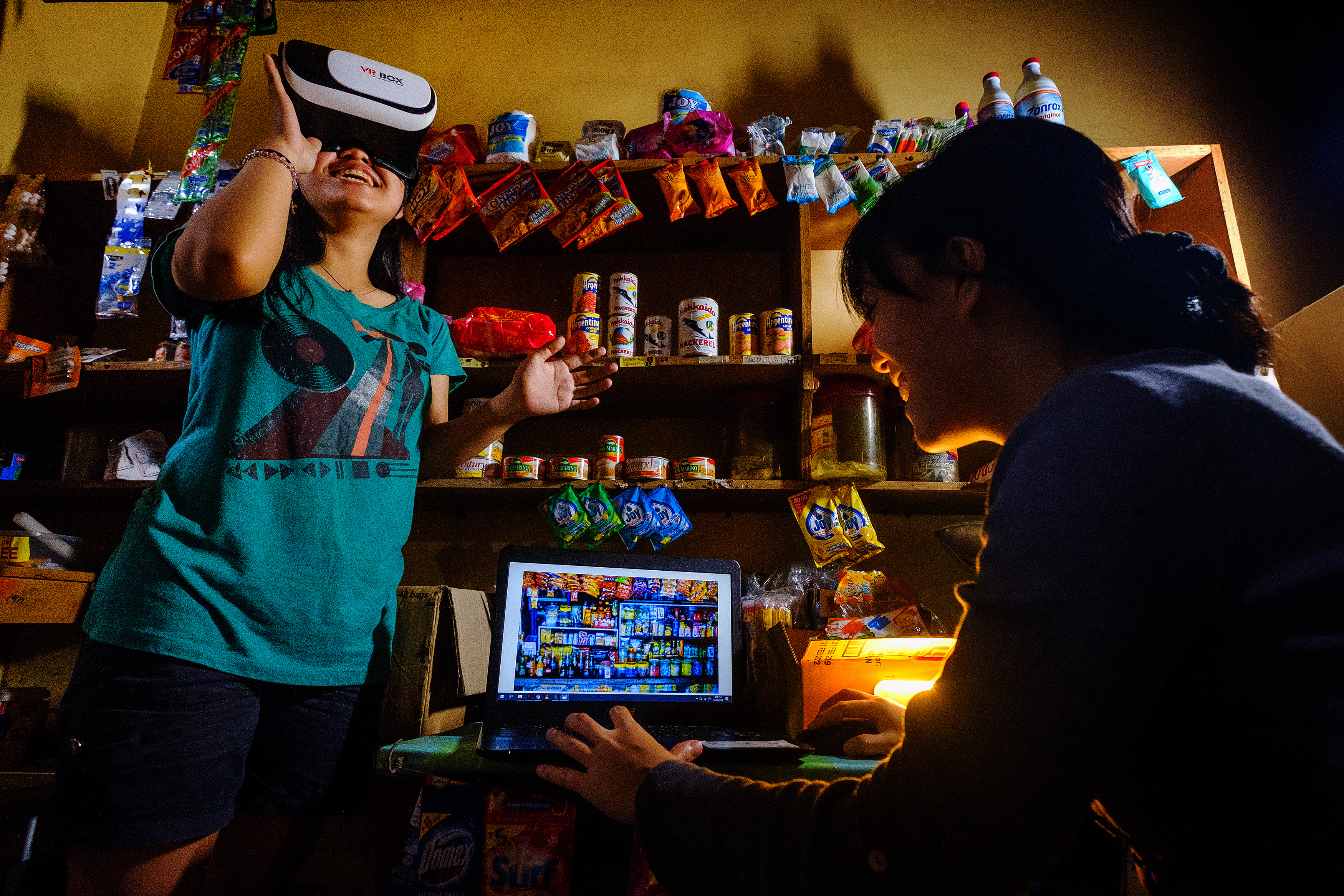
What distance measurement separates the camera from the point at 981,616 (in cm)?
44

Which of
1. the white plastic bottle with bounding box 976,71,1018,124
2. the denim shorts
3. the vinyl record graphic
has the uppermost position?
the white plastic bottle with bounding box 976,71,1018,124

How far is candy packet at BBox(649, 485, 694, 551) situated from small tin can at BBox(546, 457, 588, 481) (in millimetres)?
178

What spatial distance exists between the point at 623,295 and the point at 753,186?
44cm

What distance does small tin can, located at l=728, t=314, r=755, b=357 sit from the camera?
5.50 ft

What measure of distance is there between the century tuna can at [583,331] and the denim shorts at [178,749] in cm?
94

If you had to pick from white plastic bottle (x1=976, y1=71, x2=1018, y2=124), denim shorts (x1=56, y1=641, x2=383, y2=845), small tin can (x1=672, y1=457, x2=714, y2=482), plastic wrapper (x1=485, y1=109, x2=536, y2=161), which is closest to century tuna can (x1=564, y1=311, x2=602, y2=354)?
small tin can (x1=672, y1=457, x2=714, y2=482)

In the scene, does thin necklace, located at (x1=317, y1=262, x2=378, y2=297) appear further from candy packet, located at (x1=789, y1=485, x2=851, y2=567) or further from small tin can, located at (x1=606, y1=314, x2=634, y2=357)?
candy packet, located at (x1=789, y1=485, x2=851, y2=567)

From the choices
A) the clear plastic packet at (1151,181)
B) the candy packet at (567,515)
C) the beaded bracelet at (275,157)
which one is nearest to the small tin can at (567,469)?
the candy packet at (567,515)

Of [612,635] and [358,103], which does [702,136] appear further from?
[612,635]

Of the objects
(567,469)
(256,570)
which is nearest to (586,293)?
(567,469)

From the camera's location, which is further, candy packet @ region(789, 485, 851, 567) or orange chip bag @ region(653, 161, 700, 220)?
orange chip bag @ region(653, 161, 700, 220)

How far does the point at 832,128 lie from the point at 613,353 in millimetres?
966

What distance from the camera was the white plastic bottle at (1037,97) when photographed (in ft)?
5.76

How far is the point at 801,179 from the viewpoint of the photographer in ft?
5.55
